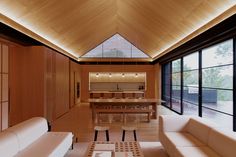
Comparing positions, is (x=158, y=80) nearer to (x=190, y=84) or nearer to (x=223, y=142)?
(x=190, y=84)

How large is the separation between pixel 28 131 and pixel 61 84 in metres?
5.43

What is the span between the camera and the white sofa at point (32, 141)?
2.93 metres

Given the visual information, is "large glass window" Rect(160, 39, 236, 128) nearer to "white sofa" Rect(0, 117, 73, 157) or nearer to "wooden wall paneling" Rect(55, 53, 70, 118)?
"white sofa" Rect(0, 117, 73, 157)

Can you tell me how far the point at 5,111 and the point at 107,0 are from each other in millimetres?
4665

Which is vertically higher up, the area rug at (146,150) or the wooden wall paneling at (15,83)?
the wooden wall paneling at (15,83)

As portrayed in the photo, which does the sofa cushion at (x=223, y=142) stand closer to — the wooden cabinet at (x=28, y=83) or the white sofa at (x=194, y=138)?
the white sofa at (x=194, y=138)

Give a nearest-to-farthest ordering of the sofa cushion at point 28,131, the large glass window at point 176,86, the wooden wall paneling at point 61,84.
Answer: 1. the sofa cushion at point 28,131
2. the wooden wall paneling at point 61,84
3. the large glass window at point 176,86

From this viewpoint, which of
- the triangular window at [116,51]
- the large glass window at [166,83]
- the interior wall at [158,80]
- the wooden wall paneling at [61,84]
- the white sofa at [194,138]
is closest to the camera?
the white sofa at [194,138]

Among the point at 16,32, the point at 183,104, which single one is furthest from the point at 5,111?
the point at 183,104

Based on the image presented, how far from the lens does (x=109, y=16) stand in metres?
8.87

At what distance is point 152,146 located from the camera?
4.73 m

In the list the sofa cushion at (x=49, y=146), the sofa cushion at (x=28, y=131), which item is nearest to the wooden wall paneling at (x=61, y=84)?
the sofa cushion at (x=28, y=131)

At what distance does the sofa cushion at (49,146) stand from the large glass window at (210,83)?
3.80m

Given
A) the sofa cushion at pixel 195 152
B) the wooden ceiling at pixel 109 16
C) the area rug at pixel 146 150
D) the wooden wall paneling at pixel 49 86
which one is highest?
the wooden ceiling at pixel 109 16
